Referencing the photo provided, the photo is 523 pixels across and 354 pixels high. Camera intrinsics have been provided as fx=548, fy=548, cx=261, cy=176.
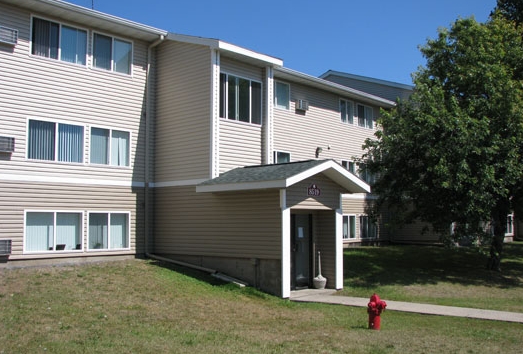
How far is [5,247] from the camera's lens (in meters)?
14.1

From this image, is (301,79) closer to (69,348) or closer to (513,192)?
(513,192)

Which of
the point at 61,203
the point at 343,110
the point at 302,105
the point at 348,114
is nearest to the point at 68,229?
the point at 61,203

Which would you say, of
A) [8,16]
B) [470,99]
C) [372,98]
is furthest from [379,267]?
[8,16]

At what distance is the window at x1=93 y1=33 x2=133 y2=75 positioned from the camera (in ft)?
54.2

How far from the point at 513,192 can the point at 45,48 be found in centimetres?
1583

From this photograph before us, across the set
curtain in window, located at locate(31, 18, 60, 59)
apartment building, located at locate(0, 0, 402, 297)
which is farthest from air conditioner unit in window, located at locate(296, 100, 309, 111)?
curtain in window, located at locate(31, 18, 60, 59)

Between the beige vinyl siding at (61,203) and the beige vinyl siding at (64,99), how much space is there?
41 centimetres

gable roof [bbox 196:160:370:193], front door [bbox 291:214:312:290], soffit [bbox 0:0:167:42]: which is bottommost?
front door [bbox 291:214:312:290]

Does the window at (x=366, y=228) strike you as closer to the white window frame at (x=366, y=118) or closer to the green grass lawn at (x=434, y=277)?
the green grass lawn at (x=434, y=277)

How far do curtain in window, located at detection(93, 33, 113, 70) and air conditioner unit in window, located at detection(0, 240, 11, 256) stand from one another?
227 inches

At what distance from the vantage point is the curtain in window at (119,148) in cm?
1673

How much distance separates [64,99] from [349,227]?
47.0 ft

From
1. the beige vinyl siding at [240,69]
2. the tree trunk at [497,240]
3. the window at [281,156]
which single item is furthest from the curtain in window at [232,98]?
the tree trunk at [497,240]

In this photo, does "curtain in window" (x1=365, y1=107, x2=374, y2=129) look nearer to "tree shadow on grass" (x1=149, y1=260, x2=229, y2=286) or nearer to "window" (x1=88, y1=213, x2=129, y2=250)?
"tree shadow on grass" (x1=149, y1=260, x2=229, y2=286)
